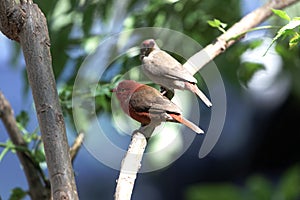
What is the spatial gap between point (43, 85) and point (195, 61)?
143 mm

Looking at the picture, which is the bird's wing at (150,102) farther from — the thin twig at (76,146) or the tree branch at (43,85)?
the thin twig at (76,146)

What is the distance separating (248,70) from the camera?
2.71 ft

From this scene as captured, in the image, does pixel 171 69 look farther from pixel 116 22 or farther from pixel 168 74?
pixel 116 22

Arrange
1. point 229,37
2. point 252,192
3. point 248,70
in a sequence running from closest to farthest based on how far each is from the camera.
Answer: point 229,37
point 248,70
point 252,192

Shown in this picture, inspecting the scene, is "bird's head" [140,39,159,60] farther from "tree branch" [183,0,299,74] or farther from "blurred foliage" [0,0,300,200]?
"blurred foliage" [0,0,300,200]

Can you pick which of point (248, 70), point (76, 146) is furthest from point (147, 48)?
point (248, 70)

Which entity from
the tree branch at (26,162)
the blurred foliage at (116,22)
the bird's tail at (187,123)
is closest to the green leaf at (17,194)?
the tree branch at (26,162)

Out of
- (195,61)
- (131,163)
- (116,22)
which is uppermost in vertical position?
(116,22)

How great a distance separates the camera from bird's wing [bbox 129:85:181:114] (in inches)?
18.0

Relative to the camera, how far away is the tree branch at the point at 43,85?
1.47 ft

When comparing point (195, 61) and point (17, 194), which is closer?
point (195, 61)

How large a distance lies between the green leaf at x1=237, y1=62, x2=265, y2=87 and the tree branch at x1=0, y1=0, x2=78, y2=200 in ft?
1.21

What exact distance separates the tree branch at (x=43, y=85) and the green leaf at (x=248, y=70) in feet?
1.21

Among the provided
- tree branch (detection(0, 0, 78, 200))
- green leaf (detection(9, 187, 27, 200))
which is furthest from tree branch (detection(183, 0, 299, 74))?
green leaf (detection(9, 187, 27, 200))
